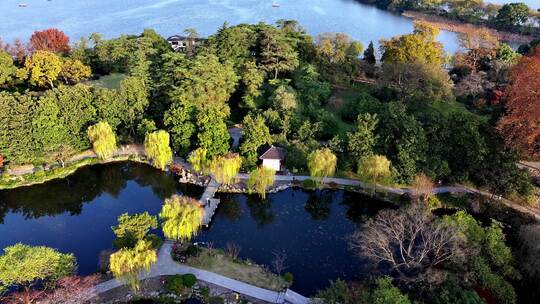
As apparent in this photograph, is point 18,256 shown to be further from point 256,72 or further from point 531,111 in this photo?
point 531,111

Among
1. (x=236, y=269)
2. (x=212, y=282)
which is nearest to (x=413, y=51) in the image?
(x=236, y=269)

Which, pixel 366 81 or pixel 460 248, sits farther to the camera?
pixel 366 81

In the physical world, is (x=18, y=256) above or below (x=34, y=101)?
below

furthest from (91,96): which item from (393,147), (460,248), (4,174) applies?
(460,248)

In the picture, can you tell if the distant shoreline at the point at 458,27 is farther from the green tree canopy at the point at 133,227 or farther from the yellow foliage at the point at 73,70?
the green tree canopy at the point at 133,227

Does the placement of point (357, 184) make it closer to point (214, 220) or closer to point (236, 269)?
point (214, 220)

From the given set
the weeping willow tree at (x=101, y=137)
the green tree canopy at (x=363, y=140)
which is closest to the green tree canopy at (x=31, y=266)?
the weeping willow tree at (x=101, y=137)
